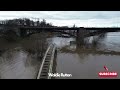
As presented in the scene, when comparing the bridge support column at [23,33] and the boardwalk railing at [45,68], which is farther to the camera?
the bridge support column at [23,33]

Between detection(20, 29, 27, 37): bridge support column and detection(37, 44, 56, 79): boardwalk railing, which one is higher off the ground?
detection(20, 29, 27, 37): bridge support column

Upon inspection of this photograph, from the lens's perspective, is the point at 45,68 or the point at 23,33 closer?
the point at 45,68

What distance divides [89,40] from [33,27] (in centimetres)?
283

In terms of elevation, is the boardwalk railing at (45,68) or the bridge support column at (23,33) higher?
the bridge support column at (23,33)

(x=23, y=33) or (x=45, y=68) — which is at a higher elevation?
(x=23, y=33)

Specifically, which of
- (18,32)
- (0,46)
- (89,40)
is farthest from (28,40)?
(89,40)

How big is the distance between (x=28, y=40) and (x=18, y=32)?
3.19 ft

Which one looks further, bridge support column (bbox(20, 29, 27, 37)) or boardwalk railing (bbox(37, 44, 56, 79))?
bridge support column (bbox(20, 29, 27, 37))
